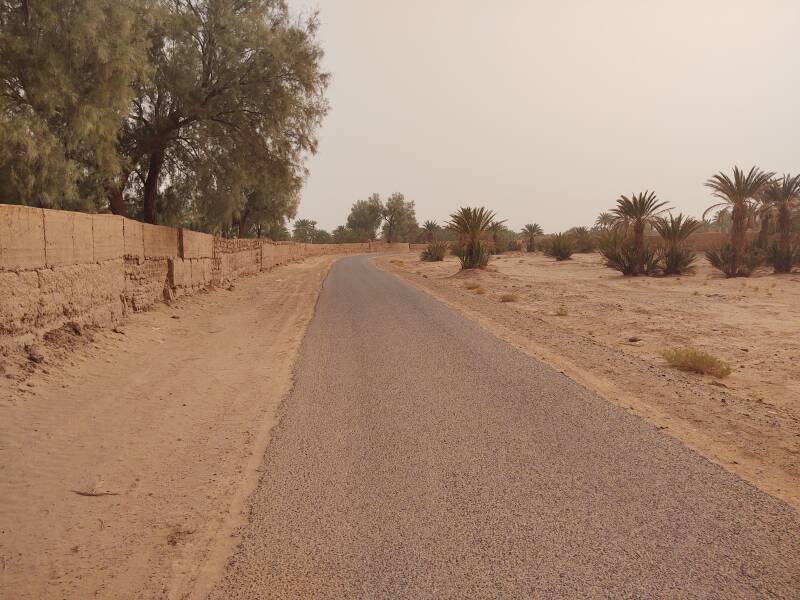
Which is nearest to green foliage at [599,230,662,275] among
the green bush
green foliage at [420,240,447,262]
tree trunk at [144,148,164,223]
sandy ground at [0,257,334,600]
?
the green bush

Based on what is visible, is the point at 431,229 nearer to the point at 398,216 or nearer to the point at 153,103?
the point at 398,216

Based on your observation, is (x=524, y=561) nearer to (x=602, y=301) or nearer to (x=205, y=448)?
(x=205, y=448)

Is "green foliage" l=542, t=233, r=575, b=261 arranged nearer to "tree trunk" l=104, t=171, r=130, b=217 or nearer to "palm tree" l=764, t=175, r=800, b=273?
"palm tree" l=764, t=175, r=800, b=273

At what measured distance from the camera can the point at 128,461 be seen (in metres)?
4.63

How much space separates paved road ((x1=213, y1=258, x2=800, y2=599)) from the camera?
2867 millimetres

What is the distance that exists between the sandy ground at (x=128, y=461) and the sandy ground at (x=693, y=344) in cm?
378

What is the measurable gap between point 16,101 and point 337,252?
2474 inches

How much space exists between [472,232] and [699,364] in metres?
22.8

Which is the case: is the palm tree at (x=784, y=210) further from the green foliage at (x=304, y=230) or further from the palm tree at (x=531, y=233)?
the green foliage at (x=304, y=230)

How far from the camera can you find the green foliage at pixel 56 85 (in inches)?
548

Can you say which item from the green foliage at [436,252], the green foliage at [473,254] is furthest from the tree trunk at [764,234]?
the green foliage at [436,252]

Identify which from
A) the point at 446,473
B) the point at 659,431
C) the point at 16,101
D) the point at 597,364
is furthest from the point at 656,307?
the point at 16,101

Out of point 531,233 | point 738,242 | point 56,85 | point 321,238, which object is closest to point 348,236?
point 321,238

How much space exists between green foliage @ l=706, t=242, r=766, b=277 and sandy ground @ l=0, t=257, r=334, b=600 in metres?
24.4
